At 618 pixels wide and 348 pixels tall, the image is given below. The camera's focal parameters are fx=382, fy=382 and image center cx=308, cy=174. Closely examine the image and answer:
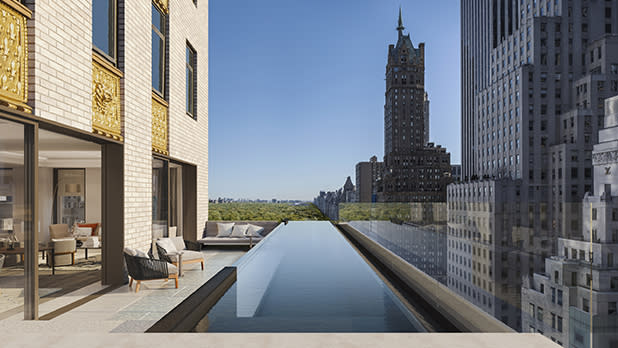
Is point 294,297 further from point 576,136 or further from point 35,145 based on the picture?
point 576,136

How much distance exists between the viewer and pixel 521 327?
351cm

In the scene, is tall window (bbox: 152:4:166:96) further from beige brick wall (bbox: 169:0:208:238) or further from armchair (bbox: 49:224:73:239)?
armchair (bbox: 49:224:73:239)

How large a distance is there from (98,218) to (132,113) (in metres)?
5.36

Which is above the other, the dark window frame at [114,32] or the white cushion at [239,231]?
the dark window frame at [114,32]

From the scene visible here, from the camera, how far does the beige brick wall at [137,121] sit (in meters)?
5.64

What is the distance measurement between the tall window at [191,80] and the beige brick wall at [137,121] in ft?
9.44

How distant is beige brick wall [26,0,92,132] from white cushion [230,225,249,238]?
5.88 meters

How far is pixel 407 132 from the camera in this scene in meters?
95.6

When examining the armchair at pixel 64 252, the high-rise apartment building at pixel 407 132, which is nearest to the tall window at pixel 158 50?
the armchair at pixel 64 252

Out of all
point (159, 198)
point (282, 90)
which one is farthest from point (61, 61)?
point (282, 90)

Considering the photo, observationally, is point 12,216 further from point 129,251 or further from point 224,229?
point 224,229

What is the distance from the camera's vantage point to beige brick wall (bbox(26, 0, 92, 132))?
12.4 ft

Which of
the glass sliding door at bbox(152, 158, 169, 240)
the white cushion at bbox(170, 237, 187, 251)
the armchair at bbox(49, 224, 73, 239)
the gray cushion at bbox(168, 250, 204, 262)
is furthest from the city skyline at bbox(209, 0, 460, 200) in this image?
the gray cushion at bbox(168, 250, 204, 262)

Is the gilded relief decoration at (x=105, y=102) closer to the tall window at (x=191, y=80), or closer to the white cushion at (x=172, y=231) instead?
the white cushion at (x=172, y=231)
